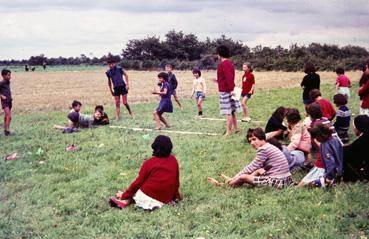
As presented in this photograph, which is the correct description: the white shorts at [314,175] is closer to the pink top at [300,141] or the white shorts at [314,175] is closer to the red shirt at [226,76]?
the pink top at [300,141]

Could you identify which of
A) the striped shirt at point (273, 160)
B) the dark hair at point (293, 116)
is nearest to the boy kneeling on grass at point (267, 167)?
the striped shirt at point (273, 160)

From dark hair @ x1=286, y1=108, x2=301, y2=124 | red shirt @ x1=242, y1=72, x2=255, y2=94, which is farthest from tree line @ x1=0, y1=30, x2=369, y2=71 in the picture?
dark hair @ x1=286, y1=108, x2=301, y2=124

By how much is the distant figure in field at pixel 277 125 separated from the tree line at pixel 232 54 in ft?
133

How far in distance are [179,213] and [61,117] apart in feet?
39.2

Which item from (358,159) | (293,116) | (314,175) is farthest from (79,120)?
(358,159)

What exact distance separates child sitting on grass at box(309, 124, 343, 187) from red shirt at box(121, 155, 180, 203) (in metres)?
2.21

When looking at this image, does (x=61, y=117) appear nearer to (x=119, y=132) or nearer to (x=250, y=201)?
(x=119, y=132)

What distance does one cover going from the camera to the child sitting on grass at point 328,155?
659 centimetres

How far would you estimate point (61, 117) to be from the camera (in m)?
17.0

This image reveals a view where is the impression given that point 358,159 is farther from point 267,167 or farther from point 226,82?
point 226,82

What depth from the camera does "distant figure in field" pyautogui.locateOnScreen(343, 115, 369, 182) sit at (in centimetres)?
692

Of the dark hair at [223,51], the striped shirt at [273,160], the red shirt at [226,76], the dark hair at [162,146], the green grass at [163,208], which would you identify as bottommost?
the green grass at [163,208]

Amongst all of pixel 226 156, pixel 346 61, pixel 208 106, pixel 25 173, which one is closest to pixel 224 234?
pixel 226 156

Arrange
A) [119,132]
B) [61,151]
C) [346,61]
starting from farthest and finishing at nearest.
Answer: [346,61] < [119,132] < [61,151]
